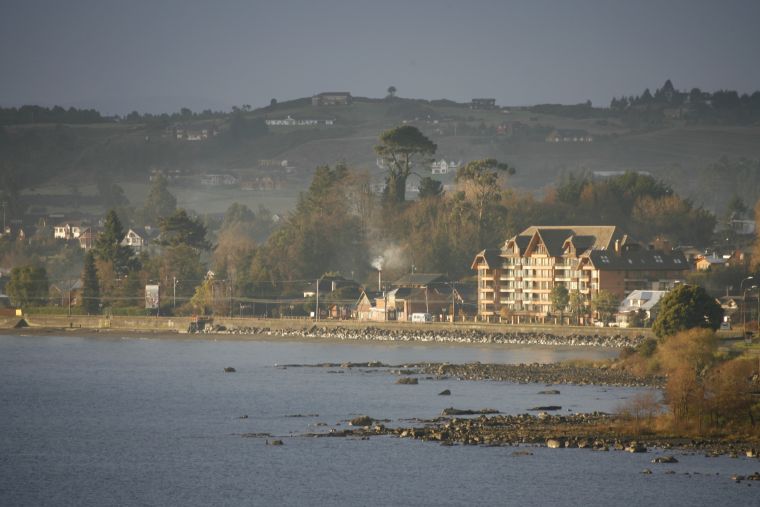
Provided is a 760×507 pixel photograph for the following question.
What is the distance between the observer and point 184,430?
212ft

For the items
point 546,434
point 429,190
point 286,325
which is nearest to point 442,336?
point 286,325

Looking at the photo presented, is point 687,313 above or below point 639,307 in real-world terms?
above

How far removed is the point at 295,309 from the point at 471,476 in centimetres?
8936

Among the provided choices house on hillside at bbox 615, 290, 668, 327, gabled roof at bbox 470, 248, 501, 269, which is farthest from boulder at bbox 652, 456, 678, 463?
gabled roof at bbox 470, 248, 501, 269

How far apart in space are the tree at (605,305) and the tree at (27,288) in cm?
6456

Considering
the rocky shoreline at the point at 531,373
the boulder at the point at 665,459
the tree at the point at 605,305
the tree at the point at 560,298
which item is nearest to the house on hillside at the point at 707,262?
the tree at the point at 560,298

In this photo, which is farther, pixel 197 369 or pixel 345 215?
pixel 345 215

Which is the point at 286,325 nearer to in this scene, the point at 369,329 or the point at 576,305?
the point at 369,329

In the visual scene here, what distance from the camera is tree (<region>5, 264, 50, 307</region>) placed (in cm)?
15312

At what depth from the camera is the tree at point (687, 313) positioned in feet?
279

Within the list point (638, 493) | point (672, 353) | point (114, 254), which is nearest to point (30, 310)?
point (114, 254)

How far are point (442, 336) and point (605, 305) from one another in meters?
13.1

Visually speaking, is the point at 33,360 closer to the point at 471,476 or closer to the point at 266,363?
the point at 266,363

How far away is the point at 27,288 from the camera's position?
153 m
